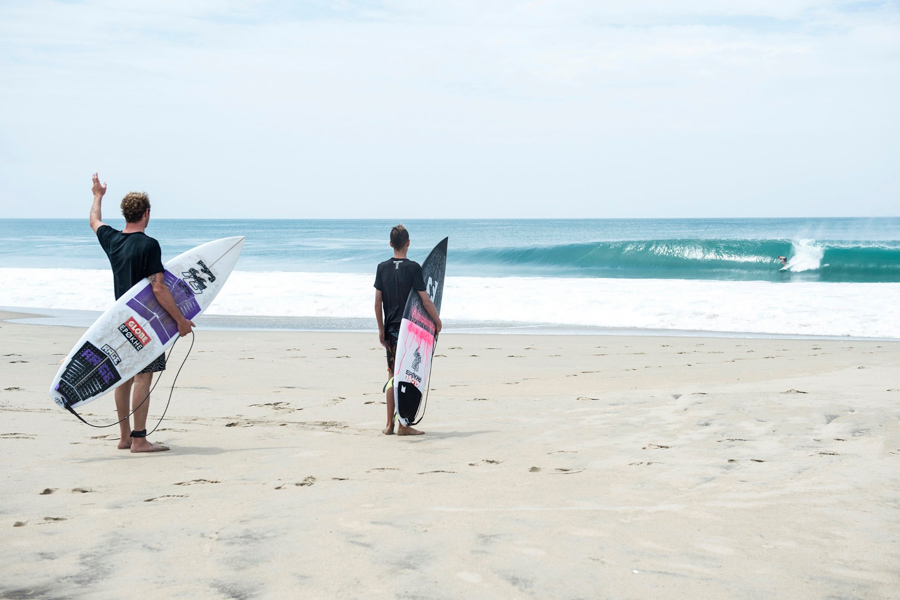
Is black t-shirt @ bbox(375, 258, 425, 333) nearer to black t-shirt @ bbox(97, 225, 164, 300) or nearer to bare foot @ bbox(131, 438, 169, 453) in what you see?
black t-shirt @ bbox(97, 225, 164, 300)

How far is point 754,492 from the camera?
3.11 meters

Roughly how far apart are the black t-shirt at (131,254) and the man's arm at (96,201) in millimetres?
143

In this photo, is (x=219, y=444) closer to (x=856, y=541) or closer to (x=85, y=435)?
(x=85, y=435)

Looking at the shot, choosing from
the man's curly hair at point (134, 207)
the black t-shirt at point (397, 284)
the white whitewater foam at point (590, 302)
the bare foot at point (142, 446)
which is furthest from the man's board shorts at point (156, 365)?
the white whitewater foam at point (590, 302)

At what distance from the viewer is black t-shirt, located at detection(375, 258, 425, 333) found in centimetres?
456

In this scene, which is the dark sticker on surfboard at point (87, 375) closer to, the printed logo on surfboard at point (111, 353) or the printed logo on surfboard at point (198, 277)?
the printed logo on surfboard at point (111, 353)

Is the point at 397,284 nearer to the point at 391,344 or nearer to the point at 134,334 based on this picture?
the point at 391,344

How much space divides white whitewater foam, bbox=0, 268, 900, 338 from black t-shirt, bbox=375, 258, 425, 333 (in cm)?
726

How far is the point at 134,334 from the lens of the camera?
4.04 metres

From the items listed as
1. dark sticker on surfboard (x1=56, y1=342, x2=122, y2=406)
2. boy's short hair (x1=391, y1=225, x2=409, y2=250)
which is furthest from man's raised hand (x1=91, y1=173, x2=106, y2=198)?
boy's short hair (x1=391, y1=225, x2=409, y2=250)

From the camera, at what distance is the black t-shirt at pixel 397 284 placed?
4.56 m

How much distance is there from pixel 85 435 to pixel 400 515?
2.50 meters

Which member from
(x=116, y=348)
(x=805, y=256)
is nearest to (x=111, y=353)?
(x=116, y=348)

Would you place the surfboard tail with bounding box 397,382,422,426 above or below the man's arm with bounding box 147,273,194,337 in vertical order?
below
